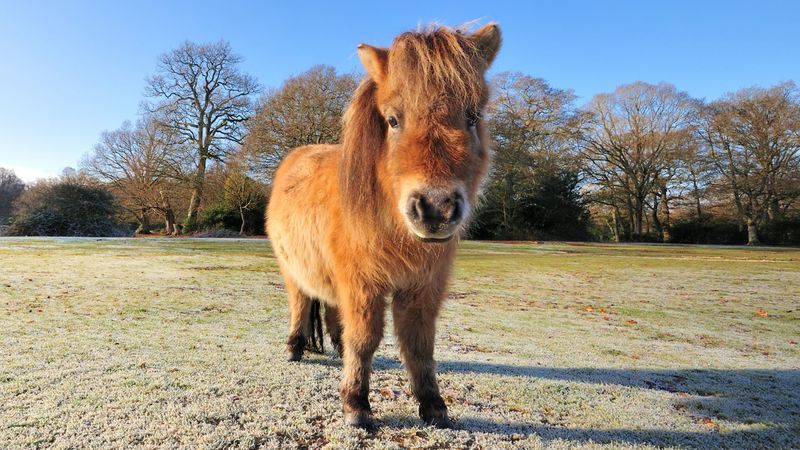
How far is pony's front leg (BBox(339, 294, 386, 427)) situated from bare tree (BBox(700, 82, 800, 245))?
146 feet

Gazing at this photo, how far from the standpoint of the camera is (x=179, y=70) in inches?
1380

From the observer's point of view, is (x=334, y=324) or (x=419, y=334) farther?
(x=334, y=324)

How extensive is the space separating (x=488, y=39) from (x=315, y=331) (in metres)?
3.31

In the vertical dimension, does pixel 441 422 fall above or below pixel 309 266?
below

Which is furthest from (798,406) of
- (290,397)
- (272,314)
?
(272,314)

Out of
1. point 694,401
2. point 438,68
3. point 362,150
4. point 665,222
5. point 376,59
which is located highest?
point 665,222

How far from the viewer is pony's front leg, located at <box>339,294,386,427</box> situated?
2.85 meters

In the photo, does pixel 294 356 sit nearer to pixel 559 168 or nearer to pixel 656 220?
pixel 559 168

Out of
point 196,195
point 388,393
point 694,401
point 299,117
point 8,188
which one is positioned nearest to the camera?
point 388,393

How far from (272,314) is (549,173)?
110ft

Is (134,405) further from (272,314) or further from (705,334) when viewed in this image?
(705,334)

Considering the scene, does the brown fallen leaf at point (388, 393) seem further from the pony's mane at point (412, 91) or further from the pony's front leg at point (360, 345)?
the pony's mane at point (412, 91)

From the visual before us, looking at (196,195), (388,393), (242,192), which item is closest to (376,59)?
(388,393)

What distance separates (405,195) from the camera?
2166mm
